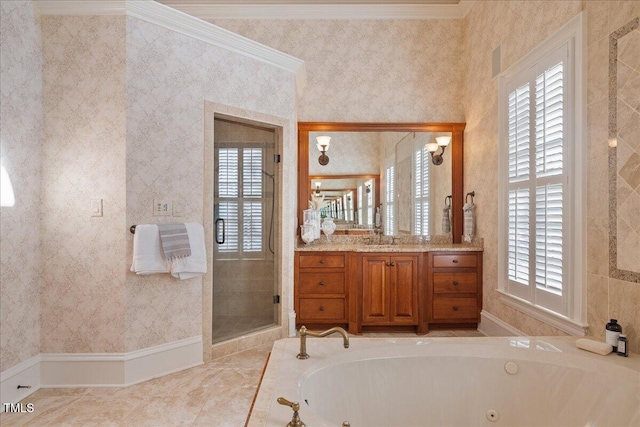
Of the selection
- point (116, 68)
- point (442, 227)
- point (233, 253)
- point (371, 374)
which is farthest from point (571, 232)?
point (116, 68)

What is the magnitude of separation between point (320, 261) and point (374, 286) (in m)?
0.57

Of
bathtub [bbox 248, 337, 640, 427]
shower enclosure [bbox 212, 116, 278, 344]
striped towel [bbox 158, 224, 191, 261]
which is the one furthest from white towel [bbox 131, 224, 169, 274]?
bathtub [bbox 248, 337, 640, 427]

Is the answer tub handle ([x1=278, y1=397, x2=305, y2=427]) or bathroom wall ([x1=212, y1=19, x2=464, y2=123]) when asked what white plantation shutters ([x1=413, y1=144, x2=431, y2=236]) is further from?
tub handle ([x1=278, y1=397, x2=305, y2=427])

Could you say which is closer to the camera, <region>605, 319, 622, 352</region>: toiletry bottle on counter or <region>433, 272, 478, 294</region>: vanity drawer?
<region>605, 319, 622, 352</region>: toiletry bottle on counter

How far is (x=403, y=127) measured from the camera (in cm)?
418

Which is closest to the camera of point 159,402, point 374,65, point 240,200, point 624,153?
point 624,153

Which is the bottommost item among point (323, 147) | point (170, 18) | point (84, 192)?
point (84, 192)

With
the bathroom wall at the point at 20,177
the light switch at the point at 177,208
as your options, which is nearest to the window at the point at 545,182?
the light switch at the point at 177,208

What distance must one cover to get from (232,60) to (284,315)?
2.26 m

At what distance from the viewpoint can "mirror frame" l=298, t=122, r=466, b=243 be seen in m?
4.15

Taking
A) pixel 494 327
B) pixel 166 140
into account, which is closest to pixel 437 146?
pixel 494 327

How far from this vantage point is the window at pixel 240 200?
125 inches

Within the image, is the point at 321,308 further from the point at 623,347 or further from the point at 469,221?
the point at 623,347

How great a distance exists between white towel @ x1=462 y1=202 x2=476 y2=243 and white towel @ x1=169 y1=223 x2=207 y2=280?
261cm
